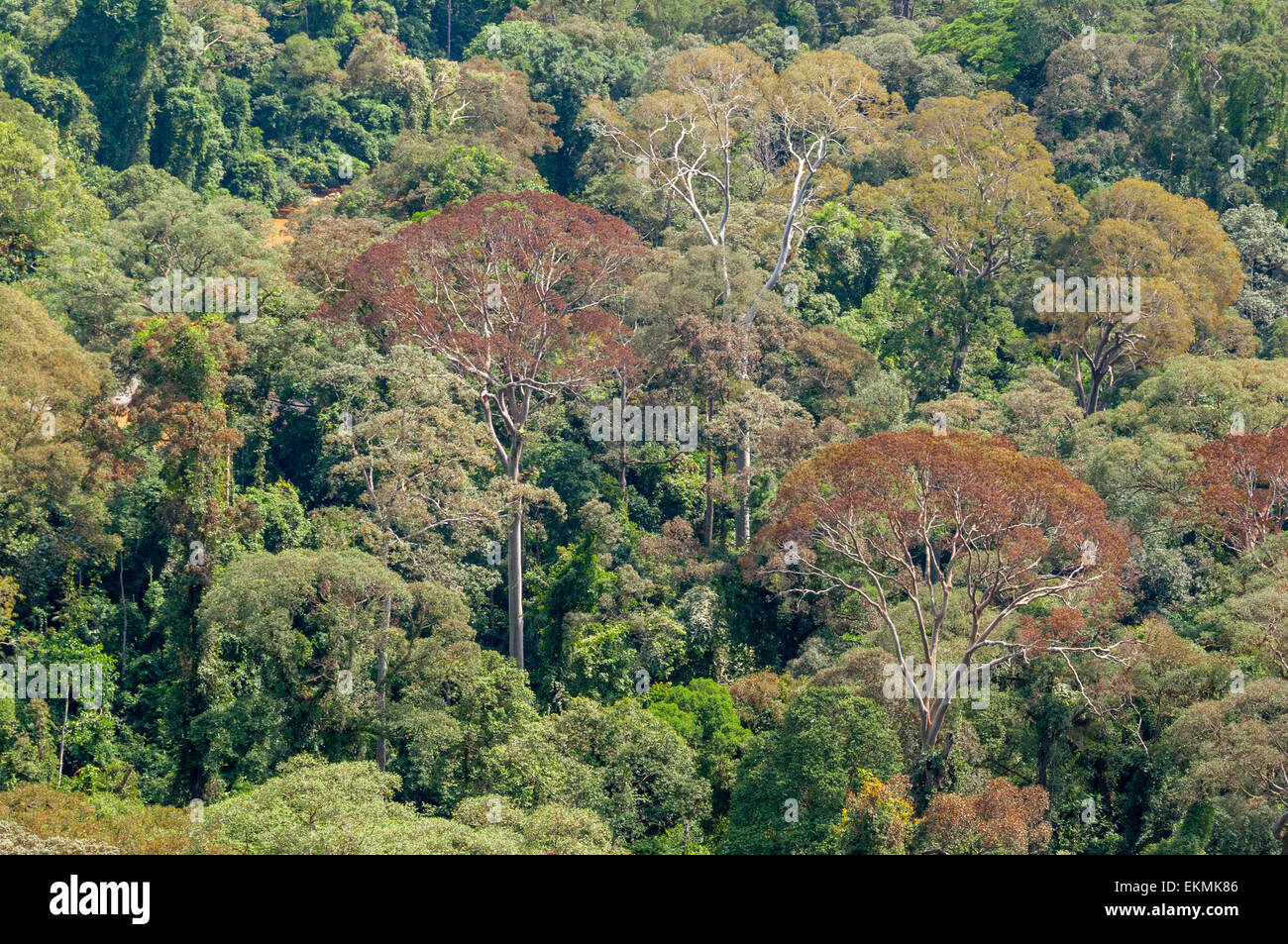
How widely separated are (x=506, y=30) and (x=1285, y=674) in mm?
39564

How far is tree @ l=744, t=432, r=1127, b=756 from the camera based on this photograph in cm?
2916

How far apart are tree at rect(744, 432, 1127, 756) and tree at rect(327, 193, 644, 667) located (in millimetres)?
7537

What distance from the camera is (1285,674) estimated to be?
2794 cm

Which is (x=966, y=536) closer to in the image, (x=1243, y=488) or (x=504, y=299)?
(x=1243, y=488)

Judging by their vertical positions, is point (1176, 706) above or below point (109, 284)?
below

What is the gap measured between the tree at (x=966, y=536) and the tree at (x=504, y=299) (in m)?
7.54

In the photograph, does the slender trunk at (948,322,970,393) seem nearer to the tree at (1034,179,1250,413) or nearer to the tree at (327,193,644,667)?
the tree at (1034,179,1250,413)

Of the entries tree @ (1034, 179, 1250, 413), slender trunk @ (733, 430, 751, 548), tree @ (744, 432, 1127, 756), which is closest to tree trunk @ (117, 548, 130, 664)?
tree @ (744, 432, 1127, 756)

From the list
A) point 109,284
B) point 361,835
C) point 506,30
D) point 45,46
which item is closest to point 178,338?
point 109,284

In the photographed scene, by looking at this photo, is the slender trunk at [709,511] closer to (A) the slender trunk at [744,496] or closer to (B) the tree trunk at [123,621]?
(A) the slender trunk at [744,496]

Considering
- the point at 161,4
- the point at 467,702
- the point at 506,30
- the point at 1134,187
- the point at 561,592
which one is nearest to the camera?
the point at 467,702

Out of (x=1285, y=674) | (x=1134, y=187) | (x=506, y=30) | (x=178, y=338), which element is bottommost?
(x=1285, y=674)

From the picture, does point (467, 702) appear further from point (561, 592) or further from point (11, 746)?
point (11, 746)

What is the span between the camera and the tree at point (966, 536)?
29.2 m
